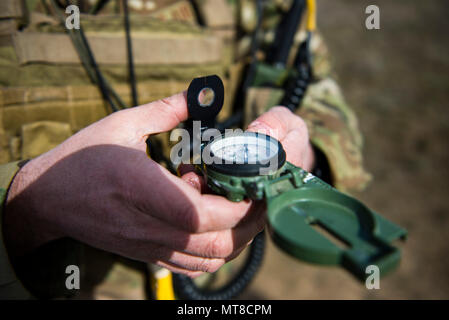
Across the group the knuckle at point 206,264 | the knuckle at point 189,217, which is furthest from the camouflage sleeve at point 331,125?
the knuckle at point 189,217

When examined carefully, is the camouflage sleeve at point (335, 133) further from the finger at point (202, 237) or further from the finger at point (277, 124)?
the finger at point (202, 237)

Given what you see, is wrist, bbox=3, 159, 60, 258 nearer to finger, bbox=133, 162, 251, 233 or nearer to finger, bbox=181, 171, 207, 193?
finger, bbox=133, 162, 251, 233

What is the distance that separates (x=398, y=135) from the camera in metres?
5.04

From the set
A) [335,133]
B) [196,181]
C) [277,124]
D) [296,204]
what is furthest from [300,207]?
[335,133]

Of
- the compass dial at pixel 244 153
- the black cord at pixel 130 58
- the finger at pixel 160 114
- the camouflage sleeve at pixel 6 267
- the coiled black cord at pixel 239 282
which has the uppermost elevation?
the black cord at pixel 130 58

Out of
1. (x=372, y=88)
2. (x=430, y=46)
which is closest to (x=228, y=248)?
(x=372, y=88)

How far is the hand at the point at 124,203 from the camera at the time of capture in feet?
3.35

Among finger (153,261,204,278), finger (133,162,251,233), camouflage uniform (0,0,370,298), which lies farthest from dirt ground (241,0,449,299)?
finger (133,162,251,233)

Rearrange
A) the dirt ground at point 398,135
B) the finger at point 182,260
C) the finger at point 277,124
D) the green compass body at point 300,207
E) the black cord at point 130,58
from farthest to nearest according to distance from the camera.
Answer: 1. the dirt ground at point 398,135
2. the black cord at point 130,58
3. the finger at point 277,124
4. the finger at point 182,260
5. the green compass body at point 300,207

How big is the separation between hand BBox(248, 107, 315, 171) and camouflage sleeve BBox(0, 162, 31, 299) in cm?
90

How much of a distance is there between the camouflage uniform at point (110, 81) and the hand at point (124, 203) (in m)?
0.12

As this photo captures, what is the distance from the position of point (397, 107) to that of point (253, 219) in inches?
207

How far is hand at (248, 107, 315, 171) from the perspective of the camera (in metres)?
1.37

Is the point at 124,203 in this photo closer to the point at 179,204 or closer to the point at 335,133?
the point at 179,204
